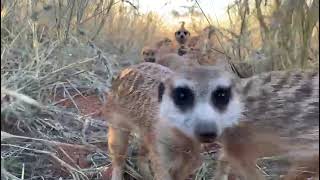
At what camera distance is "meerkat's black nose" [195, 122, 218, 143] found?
281 cm

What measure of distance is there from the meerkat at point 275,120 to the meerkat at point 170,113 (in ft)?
0.30

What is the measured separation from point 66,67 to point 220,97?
983 millimetres

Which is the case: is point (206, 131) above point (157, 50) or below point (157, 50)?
below

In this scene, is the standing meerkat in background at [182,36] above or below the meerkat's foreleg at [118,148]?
above

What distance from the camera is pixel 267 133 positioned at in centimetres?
310

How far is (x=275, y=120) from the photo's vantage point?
307cm

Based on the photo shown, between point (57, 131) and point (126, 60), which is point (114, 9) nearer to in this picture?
point (126, 60)

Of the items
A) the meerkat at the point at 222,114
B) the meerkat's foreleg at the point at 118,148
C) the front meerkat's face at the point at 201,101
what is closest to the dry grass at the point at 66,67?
the meerkat's foreleg at the point at 118,148

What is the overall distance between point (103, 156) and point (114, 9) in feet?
9.89

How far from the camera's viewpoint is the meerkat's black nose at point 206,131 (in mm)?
A: 2814

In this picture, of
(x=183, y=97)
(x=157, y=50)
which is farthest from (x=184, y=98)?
(x=157, y=50)

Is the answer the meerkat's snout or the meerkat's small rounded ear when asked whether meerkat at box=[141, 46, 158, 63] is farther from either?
the meerkat's small rounded ear

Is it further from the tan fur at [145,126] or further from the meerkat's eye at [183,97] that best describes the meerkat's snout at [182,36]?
the meerkat's eye at [183,97]

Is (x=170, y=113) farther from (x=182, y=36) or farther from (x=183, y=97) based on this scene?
(x=182, y=36)
